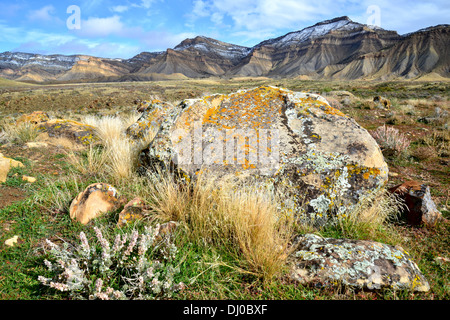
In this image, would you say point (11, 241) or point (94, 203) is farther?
point (94, 203)

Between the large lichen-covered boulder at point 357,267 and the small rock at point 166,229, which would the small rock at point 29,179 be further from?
the large lichen-covered boulder at point 357,267

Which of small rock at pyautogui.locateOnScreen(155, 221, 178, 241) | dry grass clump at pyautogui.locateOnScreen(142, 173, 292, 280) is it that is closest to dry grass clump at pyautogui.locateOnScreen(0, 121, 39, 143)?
dry grass clump at pyautogui.locateOnScreen(142, 173, 292, 280)

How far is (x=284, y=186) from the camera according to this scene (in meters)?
3.02

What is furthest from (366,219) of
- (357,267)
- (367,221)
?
(357,267)

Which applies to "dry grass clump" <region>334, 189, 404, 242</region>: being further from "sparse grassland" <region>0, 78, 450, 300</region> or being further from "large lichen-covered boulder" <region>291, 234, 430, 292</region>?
"large lichen-covered boulder" <region>291, 234, 430, 292</region>

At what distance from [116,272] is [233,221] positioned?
1.16m

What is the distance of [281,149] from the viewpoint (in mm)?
3305

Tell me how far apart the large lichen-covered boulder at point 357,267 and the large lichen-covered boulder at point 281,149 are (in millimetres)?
616

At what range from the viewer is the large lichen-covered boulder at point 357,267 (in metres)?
2.05

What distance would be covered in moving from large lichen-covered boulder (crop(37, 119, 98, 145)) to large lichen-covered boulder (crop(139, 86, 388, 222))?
10.8ft

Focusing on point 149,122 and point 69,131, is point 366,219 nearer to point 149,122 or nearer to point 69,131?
point 149,122

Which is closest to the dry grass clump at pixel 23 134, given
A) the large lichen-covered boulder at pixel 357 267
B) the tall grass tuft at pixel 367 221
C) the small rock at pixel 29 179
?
A: the small rock at pixel 29 179

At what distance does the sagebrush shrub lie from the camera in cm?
181
